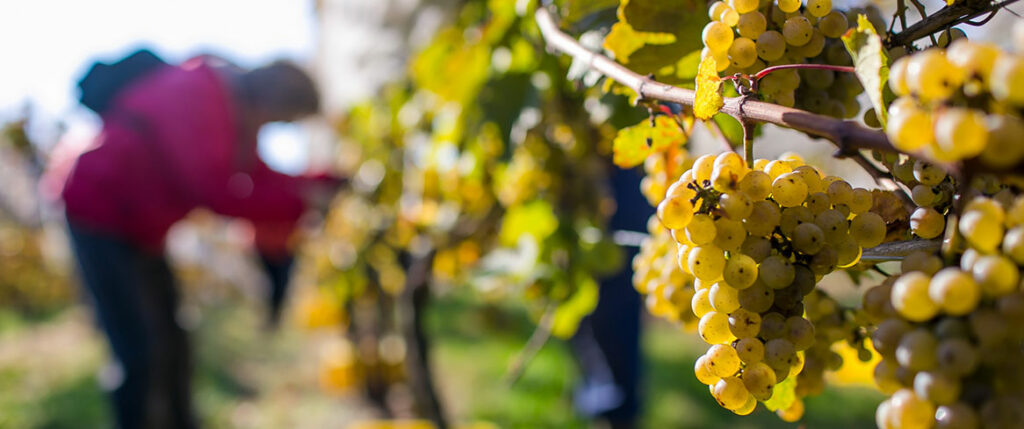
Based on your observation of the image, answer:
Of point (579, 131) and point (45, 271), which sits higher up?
point (579, 131)

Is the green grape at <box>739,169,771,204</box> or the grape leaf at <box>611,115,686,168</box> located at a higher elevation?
the green grape at <box>739,169,771,204</box>

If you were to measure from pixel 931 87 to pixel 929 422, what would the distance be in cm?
16

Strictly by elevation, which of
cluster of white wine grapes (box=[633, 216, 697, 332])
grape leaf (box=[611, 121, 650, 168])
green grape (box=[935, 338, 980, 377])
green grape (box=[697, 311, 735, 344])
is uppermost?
green grape (box=[935, 338, 980, 377])

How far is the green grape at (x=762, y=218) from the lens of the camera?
0.40m

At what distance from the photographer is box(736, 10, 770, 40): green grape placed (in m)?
0.48

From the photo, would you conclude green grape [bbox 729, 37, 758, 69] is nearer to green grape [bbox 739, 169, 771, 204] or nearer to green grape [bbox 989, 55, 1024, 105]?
green grape [bbox 739, 169, 771, 204]

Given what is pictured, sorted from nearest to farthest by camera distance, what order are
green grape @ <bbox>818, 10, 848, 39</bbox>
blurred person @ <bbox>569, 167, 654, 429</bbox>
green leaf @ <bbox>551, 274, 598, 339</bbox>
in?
green grape @ <bbox>818, 10, 848, 39</bbox>, green leaf @ <bbox>551, 274, 598, 339</bbox>, blurred person @ <bbox>569, 167, 654, 429</bbox>

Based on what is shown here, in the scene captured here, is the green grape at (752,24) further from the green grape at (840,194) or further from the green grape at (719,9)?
the green grape at (840,194)

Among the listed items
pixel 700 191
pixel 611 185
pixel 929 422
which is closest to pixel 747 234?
pixel 700 191

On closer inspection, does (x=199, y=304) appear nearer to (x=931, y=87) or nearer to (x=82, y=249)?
(x=82, y=249)

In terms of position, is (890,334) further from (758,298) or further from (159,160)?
(159,160)

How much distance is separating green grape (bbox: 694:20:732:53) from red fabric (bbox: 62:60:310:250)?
239 centimetres

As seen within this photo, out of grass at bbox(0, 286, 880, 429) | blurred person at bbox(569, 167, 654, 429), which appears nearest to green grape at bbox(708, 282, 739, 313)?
blurred person at bbox(569, 167, 654, 429)

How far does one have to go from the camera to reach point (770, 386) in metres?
0.41
